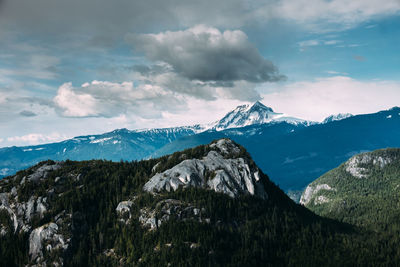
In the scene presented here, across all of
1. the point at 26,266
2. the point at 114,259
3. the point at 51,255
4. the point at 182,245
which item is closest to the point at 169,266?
the point at 182,245

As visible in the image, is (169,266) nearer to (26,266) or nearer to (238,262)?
(238,262)

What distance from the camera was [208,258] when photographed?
635ft

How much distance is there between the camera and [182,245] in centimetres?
19688

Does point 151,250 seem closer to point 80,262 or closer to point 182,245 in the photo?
point 182,245

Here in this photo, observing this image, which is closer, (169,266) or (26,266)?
(169,266)

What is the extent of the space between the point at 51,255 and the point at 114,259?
43375mm

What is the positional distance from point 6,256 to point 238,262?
159 metres

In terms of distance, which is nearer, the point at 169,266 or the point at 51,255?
the point at 169,266

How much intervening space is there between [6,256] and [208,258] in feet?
454

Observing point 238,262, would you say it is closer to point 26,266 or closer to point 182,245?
point 182,245

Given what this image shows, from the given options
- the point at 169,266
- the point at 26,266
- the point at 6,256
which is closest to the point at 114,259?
the point at 169,266

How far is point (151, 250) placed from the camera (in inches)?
7707

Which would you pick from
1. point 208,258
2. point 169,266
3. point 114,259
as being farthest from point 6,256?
point 208,258

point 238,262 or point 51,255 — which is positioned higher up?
point 51,255
